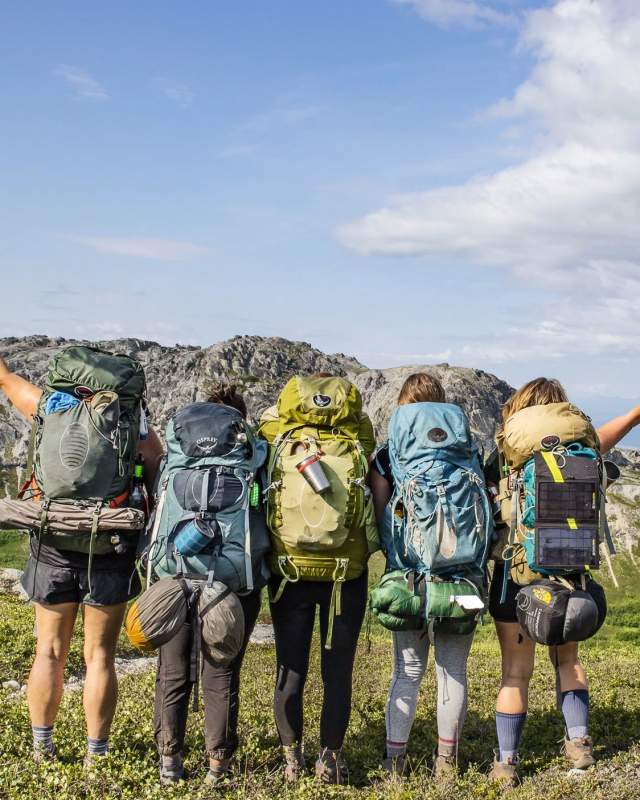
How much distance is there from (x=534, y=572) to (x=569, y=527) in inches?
22.6

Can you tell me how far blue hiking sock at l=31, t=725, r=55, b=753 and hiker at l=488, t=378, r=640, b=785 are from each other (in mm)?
4420

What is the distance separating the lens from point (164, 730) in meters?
6.80

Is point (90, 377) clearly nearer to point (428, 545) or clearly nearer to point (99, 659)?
point (99, 659)

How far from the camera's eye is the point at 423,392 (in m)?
7.50

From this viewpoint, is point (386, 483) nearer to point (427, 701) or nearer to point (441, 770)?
point (441, 770)

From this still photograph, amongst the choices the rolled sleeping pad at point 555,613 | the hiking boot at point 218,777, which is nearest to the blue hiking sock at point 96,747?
the hiking boot at point 218,777

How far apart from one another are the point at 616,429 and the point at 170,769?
5.59 metres

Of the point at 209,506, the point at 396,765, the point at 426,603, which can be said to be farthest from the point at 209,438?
the point at 396,765

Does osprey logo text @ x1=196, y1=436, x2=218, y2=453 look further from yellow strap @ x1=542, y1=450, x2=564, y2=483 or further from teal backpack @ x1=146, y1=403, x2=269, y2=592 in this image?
yellow strap @ x1=542, y1=450, x2=564, y2=483

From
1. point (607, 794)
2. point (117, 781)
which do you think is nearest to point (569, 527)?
point (607, 794)

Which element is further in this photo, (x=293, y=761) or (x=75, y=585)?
(x=293, y=761)

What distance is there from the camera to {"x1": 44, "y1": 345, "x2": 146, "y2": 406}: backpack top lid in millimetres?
7020

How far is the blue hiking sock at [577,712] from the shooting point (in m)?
7.37

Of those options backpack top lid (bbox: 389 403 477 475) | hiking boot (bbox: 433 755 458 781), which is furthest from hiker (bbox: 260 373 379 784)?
hiking boot (bbox: 433 755 458 781)
